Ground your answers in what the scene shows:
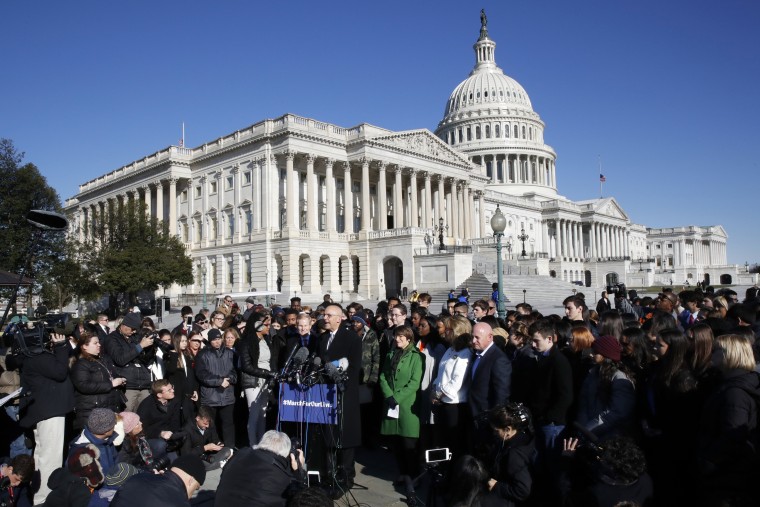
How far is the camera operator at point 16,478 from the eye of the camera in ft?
19.4

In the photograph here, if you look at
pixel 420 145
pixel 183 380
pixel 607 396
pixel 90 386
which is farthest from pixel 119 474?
pixel 420 145

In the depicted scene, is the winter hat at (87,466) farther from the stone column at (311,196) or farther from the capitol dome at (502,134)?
the capitol dome at (502,134)

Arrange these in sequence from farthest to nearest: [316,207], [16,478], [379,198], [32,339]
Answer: [379,198] < [316,207] < [32,339] < [16,478]

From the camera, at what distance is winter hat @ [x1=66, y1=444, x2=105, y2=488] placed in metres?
5.72

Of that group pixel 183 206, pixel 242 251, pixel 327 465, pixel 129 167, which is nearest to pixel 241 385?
pixel 327 465

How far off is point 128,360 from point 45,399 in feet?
4.72

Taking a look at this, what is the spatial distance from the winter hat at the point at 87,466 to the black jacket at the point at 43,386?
2.21 metres

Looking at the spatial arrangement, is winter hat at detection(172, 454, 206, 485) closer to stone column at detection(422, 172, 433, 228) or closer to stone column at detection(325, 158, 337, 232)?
stone column at detection(325, 158, 337, 232)

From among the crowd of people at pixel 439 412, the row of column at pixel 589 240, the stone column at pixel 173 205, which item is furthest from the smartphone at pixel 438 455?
the row of column at pixel 589 240

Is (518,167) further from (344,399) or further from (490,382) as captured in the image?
(490,382)

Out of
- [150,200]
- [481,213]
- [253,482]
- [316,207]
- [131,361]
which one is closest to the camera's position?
[253,482]

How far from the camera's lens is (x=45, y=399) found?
7758 millimetres

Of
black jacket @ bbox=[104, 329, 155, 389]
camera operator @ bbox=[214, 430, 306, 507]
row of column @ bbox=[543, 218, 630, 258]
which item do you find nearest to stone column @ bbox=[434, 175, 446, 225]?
row of column @ bbox=[543, 218, 630, 258]

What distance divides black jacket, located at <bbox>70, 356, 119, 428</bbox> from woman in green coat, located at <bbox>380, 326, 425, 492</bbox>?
154 inches
